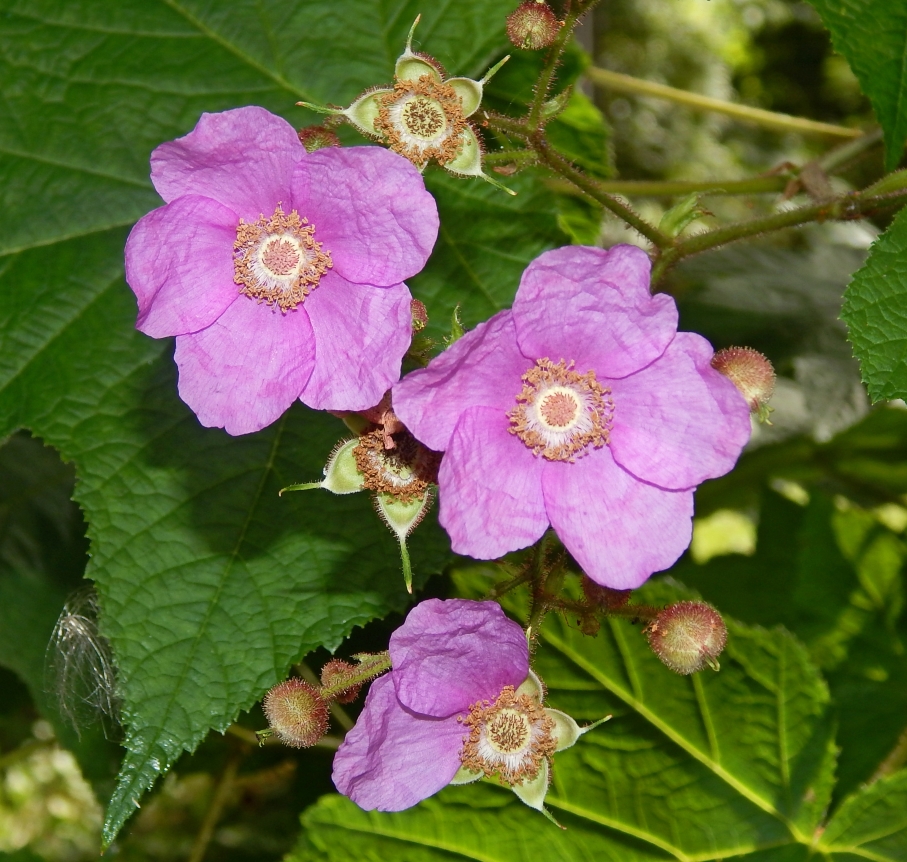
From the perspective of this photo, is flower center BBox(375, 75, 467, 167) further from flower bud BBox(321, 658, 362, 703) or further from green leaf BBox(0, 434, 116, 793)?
green leaf BBox(0, 434, 116, 793)

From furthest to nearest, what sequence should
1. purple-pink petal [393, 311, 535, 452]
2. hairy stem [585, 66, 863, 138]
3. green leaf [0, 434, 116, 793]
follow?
hairy stem [585, 66, 863, 138]
green leaf [0, 434, 116, 793]
purple-pink petal [393, 311, 535, 452]

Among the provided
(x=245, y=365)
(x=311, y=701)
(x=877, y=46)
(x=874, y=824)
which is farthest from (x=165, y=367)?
(x=874, y=824)

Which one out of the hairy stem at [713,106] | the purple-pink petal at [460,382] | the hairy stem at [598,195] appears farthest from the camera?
the hairy stem at [713,106]

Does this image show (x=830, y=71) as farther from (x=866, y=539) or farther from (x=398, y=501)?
(x=398, y=501)

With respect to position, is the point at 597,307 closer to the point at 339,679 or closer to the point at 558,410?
the point at 558,410

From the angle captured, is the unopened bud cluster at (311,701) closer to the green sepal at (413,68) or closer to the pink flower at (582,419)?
the pink flower at (582,419)

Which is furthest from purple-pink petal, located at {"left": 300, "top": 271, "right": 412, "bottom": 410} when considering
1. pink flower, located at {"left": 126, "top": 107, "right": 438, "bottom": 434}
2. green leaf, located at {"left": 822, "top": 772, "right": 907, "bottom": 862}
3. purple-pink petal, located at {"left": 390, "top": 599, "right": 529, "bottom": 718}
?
green leaf, located at {"left": 822, "top": 772, "right": 907, "bottom": 862}

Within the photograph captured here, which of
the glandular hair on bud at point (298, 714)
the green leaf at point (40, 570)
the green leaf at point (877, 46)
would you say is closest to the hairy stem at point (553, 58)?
the green leaf at point (877, 46)
